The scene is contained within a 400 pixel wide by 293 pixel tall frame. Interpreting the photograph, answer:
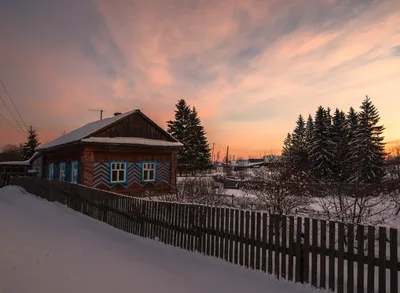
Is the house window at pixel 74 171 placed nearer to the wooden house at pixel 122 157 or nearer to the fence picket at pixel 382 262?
the wooden house at pixel 122 157

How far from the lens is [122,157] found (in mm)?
18359

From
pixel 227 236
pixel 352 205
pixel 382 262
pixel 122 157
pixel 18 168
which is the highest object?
pixel 122 157

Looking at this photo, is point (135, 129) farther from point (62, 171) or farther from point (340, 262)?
point (340, 262)

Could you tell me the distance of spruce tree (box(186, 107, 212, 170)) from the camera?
40969mm

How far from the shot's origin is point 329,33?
9.52m

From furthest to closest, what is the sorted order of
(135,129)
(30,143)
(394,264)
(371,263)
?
1. (30,143)
2. (135,129)
3. (371,263)
4. (394,264)

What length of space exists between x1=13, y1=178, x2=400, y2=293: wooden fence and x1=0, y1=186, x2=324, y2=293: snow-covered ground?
273 millimetres

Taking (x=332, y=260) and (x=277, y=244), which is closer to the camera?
(x=332, y=260)

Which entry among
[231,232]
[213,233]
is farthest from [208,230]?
[231,232]

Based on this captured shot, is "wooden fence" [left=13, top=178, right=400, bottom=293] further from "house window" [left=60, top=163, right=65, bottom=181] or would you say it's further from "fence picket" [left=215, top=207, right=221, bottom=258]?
"house window" [left=60, top=163, right=65, bottom=181]

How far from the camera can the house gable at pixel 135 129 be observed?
18347 millimetres

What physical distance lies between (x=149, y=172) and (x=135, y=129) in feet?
12.6

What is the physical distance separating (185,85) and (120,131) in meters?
6.42

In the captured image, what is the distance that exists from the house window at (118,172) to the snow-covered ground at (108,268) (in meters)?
10.5
